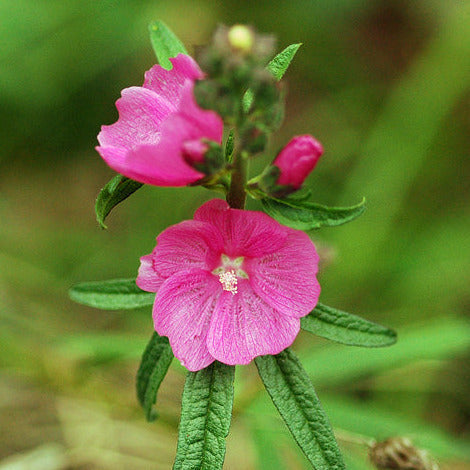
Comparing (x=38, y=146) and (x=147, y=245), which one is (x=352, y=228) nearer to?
(x=147, y=245)

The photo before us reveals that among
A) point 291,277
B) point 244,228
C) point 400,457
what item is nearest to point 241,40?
point 244,228

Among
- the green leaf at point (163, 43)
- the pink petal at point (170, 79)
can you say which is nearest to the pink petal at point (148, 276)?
the pink petal at point (170, 79)

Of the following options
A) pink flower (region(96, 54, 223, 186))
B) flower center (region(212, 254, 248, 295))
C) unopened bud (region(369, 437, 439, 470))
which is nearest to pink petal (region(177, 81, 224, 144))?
pink flower (region(96, 54, 223, 186))

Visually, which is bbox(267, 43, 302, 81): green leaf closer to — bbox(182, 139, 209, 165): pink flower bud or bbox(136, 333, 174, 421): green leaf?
bbox(182, 139, 209, 165): pink flower bud

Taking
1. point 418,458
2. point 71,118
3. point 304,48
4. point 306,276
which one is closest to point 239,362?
point 306,276

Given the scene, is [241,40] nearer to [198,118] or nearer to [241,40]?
[241,40]
